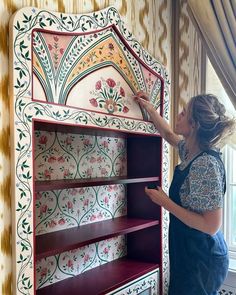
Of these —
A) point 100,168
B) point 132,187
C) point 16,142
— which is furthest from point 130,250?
point 16,142

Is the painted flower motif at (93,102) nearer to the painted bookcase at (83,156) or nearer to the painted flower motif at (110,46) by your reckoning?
the painted bookcase at (83,156)

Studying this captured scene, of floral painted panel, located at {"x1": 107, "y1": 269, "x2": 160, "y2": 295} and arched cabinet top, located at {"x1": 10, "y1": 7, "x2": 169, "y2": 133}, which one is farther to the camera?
floral painted panel, located at {"x1": 107, "y1": 269, "x2": 160, "y2": 295}

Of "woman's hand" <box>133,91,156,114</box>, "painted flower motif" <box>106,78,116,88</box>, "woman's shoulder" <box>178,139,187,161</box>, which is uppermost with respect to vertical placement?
"painted flower motif" <box>106,78,116,88</box>

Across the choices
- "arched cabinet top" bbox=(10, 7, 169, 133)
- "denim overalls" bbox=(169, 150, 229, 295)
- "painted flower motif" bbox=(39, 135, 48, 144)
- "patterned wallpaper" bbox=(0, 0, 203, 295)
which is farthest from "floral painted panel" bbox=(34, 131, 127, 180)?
"denim overalls" bbox=(169, 150, 229, 295)

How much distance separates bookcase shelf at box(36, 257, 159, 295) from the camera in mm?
1710

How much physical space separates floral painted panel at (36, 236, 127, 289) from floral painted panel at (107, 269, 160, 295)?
247 millimetres

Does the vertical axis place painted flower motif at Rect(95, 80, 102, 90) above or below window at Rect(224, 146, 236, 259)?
above

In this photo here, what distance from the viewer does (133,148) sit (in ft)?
7.45

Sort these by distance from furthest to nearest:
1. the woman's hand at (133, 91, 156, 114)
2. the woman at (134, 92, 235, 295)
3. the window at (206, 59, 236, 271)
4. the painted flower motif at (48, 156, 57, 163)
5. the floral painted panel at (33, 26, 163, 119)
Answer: the window at (206, 59, 236, 271) → the woman's hand at (133, 91, 156, 114) → the painted flower motif at (48, 156, 57, 163) → the woman at (134, 92, 235, 295) → the floral painted panel at (33, 26, 163, 119)

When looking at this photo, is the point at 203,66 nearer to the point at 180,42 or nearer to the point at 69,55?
the point at 180,42

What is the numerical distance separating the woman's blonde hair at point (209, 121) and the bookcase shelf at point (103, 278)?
2.69 ft

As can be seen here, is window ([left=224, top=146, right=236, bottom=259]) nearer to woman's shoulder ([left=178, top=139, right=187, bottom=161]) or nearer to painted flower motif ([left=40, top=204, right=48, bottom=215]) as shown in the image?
woman's shoulder ([left=178, top=139, right=187, bottom=161])

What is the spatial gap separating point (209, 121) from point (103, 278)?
0.98 metres

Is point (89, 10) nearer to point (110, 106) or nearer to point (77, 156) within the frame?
point (110, 106)
